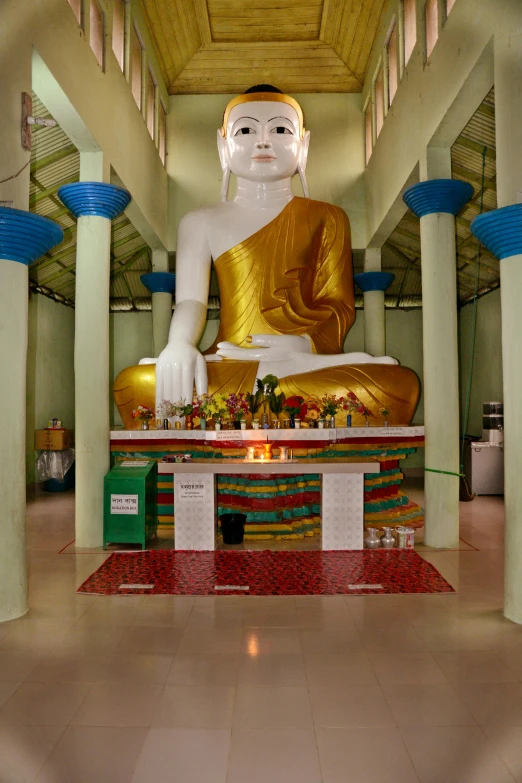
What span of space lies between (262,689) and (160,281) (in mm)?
7663

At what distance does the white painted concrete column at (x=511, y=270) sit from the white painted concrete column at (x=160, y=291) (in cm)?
646

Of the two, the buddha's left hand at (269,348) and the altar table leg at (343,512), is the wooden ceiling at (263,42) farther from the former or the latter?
the altar table leg at (343,512)

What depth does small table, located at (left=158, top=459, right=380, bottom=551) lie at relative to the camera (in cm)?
542

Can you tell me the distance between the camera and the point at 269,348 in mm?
7781

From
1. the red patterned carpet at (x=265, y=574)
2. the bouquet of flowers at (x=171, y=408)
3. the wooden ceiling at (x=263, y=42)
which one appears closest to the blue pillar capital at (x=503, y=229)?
the red patterned carpet at (x=265, y=574)

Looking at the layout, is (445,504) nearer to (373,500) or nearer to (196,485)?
(373,500)

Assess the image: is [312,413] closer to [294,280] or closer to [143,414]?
[143,414]

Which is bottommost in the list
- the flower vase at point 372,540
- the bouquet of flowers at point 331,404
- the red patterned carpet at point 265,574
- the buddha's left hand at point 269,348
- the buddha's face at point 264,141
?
the red patterned carpet at point 265,574

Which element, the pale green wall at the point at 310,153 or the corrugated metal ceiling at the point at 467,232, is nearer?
the corrugated metal ceiling at the point at 467,232

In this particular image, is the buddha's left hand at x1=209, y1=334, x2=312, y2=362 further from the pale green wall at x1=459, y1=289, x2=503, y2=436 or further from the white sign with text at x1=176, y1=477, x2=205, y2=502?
the pale green wall at x1=459, y1=289, x2=503, y2=436

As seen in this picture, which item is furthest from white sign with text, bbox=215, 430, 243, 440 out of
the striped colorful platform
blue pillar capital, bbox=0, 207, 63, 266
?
blue pillar capital, bbox=0, 207, 63, 266

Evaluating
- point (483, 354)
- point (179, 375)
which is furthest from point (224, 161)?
point (483, 354)

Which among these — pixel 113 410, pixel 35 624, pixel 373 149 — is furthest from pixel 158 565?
pixel 113 410

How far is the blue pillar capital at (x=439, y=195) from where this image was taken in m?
5.57
